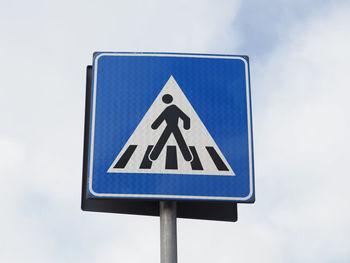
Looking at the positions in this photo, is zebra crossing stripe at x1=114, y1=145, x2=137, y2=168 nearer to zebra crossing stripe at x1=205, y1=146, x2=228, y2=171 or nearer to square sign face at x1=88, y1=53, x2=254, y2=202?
square sign face at x1=88, y1=53, x2=254, y2=202

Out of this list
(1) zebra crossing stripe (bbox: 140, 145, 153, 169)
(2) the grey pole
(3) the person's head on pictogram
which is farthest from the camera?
(3) the person's head on pictogram

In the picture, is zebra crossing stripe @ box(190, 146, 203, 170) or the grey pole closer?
the grey pole

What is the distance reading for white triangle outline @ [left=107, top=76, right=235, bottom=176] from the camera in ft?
6.44

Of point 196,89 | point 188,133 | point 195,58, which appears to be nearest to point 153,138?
point 188,133

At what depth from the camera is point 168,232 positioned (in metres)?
1.90

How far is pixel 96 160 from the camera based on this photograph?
1982 millimetres

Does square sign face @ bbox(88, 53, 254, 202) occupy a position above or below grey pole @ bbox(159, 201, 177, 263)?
above

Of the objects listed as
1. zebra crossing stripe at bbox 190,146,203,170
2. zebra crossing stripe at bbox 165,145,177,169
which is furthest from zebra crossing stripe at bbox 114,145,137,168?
zebra crossing stripe at bbox 190,146,203,170

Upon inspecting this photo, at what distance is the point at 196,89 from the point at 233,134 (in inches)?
10.7

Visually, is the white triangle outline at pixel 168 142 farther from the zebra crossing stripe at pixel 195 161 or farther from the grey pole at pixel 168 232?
the grey pole at pixel 168 232

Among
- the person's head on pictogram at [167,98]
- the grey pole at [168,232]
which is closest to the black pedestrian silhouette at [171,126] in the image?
the person's head on pictogram at [167,98]

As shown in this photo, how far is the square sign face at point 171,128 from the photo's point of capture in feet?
6.40

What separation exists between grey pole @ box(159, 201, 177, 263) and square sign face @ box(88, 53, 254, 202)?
79mm

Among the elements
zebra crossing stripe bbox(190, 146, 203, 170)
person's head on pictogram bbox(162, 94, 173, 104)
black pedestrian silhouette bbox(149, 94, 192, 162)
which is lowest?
zebra crossing stripe bbox(190, 146, 203, 170)
